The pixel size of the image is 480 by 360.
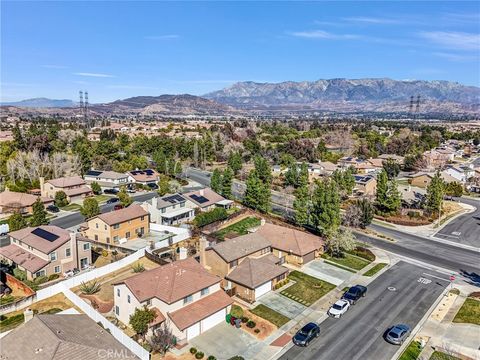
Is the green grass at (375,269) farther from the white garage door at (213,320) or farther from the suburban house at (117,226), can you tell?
the suburban house at (117,226)

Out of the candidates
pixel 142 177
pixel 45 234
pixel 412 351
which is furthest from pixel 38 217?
pixel 412 351

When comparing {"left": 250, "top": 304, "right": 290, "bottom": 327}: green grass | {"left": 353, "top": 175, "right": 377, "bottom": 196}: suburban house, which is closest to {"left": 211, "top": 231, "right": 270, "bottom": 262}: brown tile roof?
{"left": 250, "top": 304, "right": 290, "bottom": 327}: green grass

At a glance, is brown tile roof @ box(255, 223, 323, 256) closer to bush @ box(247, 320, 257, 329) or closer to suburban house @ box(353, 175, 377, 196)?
bush @ box(247, 320, 257, 329)

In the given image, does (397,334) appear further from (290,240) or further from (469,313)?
(290,240)

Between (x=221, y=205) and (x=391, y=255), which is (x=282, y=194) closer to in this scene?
(x=221, y=205)

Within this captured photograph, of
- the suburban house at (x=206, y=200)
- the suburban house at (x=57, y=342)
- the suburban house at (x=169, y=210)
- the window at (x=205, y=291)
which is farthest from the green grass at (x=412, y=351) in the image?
the suburban house at (x=206, y=200)

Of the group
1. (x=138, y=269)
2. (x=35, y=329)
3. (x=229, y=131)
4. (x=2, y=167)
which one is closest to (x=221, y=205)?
(x=138, y=269)
